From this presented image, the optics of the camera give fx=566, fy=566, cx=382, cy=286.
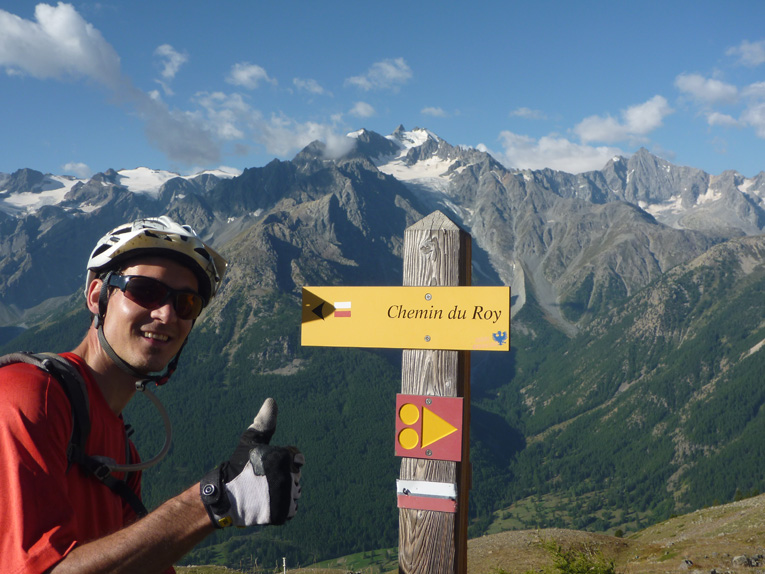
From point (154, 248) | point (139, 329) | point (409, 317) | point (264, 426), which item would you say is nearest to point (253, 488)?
point (264, 426)

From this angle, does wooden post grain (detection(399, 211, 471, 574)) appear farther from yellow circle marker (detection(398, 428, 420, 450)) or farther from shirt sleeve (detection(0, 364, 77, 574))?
→ shirt sleeve (detection(0, 364, 77, 574))

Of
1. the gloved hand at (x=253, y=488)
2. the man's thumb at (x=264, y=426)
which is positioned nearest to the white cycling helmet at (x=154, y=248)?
the man's thumb at (x=264, y=426)

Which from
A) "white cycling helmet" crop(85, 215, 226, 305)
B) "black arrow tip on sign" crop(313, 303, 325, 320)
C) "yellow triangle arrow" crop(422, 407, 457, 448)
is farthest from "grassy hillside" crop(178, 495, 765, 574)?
"white cycling helmet" crop(85, 215, 226, 305)

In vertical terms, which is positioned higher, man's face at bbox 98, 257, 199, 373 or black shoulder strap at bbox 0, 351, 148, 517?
man's face at bbox 98, 257, 199, 373

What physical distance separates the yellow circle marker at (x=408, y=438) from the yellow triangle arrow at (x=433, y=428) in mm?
86

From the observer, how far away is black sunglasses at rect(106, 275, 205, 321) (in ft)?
14.3

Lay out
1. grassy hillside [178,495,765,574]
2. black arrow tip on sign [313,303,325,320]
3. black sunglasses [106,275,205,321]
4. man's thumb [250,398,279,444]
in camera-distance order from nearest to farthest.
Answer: man's thumb [250,398,279,444]
black sunglasses [106,275,205,321]
black arrow tip on sign [313,303,325,320]
grassy hillside [178,495,765,574]

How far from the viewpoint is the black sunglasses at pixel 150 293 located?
14.3ft

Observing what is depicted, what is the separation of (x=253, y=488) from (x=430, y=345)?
311 centimetres

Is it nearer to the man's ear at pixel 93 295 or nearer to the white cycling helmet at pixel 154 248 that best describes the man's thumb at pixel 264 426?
the white cycling helmet at pixel 154 248

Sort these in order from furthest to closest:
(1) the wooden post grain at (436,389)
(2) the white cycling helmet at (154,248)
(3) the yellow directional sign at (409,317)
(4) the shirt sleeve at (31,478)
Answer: (3) the yellow directional sign at (409,317)
(1) the wooden post grain at (436,389)
(2) the white cycling helmet at (154,248)
(4) the shirt sleeve at (31,478)

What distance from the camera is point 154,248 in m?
4.56

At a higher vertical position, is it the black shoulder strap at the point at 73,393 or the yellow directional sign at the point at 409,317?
the yellow directional sign at the point at 409,317

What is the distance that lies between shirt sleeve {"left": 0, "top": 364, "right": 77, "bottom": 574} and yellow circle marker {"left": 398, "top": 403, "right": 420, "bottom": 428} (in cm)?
350
